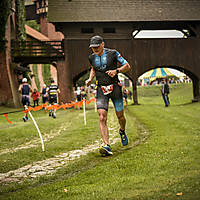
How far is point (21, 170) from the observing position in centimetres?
596

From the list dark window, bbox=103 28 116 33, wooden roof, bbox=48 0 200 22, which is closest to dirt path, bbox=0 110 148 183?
wooden roof, bbox=48 0 200 22

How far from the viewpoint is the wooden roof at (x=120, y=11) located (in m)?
28.0

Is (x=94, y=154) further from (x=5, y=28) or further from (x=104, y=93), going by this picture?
(x=5, y=28)

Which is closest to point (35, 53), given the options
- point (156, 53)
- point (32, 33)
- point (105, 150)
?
point (156, 53)

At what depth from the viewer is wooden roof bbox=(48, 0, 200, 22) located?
92.0ft

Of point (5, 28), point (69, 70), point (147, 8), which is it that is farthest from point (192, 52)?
point (5, 28)

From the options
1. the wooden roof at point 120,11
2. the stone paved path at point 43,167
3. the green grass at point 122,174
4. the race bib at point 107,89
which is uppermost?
the wooden roof at point 120,11

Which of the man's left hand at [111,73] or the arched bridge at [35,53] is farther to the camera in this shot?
the arched bridge at [35,53]

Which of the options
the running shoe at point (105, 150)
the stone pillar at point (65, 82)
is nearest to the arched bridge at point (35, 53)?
the stone pillar at point (65, 82)

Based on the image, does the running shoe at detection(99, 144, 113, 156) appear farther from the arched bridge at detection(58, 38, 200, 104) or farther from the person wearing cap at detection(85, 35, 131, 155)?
the arched bridge at detection(58, 38, 200, 104)

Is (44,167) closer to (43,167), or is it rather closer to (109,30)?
(43,167)

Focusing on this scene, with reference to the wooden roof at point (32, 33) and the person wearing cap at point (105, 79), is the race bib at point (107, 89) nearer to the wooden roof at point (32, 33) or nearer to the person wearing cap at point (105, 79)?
the person wearing cap at point (105, 79)

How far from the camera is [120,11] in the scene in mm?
29016

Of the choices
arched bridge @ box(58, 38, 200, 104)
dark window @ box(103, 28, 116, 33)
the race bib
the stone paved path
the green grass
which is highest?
dark window @ box(103, 28, 116, 33)
